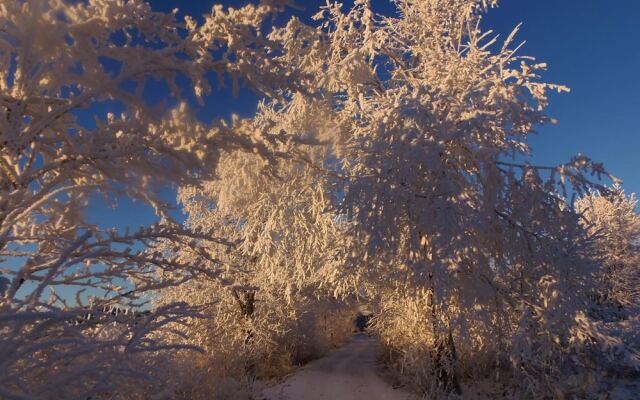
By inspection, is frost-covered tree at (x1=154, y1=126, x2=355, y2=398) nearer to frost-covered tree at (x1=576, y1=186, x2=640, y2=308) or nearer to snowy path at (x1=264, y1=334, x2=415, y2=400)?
snowy path at (x1=264, y1=334, x2=415, y2=400)

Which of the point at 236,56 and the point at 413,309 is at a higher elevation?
the point at 236,56

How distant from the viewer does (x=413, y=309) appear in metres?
9.08

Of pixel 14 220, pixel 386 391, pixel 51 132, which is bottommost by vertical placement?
pixel 386 391

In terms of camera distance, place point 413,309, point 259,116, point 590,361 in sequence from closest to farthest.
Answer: point 413,309 < point 590,361 < point 259,116

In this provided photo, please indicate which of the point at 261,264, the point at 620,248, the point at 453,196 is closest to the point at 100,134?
the point at 453,196

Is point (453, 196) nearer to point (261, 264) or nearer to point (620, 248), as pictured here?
point (261, 264)

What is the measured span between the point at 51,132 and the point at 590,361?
36.1 ft

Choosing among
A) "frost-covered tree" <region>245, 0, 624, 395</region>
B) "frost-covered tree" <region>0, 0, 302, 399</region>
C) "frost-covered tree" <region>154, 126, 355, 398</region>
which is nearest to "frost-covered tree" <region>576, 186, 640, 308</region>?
"frost-covered tree" <region>245, 0, 624, 395</region>

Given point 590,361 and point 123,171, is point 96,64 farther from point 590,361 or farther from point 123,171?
point 590,361

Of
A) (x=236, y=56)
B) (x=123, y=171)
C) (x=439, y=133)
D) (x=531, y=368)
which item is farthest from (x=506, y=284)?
(x=123, y=171)

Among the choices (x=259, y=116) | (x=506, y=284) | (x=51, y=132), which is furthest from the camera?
(x=259, y=116)

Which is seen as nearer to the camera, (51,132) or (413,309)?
(51,132)

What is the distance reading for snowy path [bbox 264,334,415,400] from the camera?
29.9 ft

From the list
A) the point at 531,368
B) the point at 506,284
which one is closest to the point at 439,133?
the point at 506,284
